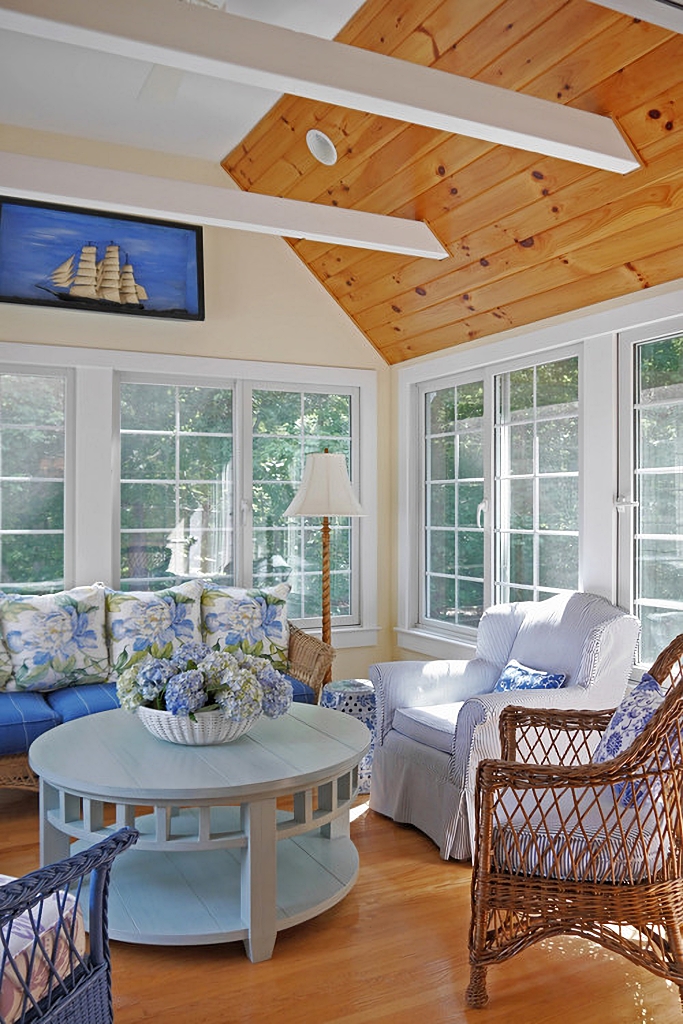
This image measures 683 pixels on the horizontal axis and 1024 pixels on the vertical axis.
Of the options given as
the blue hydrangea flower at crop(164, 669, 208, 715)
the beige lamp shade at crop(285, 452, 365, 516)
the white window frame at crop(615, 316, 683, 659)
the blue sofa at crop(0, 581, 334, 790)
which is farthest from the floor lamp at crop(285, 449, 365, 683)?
the blue hydrangea flower at crop(164, 669, 208, 715)

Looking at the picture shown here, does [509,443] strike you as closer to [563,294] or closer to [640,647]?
[563,294]

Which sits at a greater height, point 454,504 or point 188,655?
point 454,504

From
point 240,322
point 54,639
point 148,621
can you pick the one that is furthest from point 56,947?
point 240,322

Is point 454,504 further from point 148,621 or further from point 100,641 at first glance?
point 100,641

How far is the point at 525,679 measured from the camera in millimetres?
3363

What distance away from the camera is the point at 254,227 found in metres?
3.77

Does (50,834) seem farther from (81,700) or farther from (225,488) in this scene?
(225,488)

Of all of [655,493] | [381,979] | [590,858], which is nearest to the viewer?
[590,858]

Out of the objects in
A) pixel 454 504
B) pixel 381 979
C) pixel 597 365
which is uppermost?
pixel 597 365

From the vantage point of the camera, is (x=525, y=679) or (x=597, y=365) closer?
(x=525, y=679)

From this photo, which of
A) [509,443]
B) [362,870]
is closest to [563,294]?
[509,443]

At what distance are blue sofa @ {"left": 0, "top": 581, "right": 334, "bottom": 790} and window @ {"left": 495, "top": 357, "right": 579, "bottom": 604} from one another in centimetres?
104

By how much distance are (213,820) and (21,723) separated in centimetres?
98

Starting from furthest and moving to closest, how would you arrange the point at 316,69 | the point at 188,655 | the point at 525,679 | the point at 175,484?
the point at 175,484
the point at 525,679
the point at 188,655
the point at 316,69
